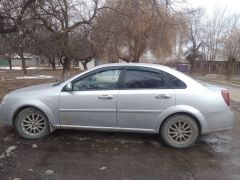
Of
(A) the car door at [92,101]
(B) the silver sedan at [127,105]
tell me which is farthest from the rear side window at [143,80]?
(A) the car door at [92,101]

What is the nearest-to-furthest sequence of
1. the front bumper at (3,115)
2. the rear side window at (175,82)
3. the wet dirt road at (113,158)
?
the wet dirt road at (113,158), the rear side window at (175,82), the front bumper at (3,115)

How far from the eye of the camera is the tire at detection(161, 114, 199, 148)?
247 inches

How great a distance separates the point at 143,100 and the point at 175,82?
0.69m

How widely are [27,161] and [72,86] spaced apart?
5.85ft

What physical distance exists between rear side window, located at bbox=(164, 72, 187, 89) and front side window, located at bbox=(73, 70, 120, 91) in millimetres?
950

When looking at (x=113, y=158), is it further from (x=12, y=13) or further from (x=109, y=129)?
(x=12, y=13)

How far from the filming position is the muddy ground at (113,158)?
4.84 meters

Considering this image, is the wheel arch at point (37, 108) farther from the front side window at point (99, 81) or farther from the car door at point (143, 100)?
the car door at point (143, 100)

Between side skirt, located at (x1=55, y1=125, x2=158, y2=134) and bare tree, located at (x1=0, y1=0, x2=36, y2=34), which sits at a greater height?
bare tree, located at (x1=0, y1=0, x2=36, y2=34)

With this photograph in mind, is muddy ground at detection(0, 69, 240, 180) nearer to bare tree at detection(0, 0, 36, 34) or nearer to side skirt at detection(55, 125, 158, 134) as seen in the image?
side skirt at detection(55, 125, 158, 134)

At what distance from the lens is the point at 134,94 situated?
20.6 feet

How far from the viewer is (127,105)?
20.6 ft

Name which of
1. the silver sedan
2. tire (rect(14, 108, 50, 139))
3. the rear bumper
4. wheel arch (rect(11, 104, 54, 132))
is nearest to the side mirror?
the silver sedan

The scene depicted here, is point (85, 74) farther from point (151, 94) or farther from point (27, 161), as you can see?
point (27, 161)
